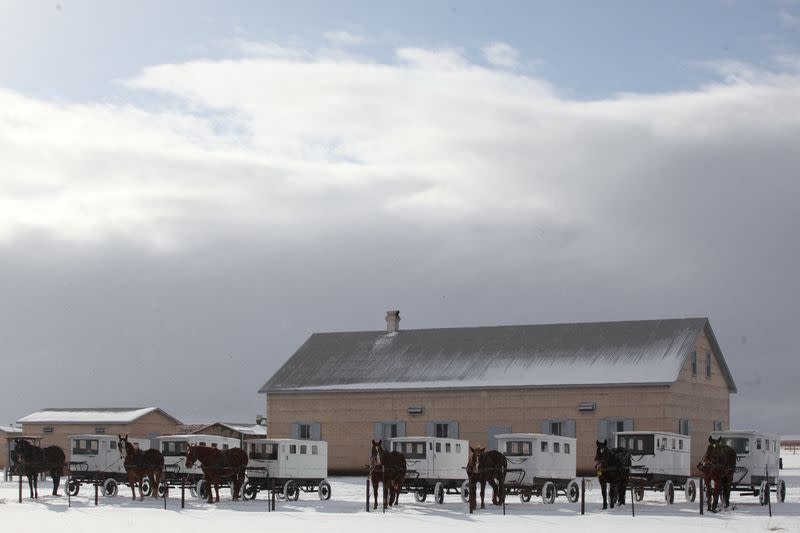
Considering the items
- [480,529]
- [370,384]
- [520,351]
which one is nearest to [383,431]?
[370,384]

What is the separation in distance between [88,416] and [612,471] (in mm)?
49359

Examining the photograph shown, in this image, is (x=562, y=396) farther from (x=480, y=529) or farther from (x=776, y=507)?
(x=480, y=529)

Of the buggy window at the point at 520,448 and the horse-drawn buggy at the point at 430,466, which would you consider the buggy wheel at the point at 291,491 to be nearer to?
the horse-drawn buggy at the point at 430,466

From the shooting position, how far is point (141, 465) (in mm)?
43875

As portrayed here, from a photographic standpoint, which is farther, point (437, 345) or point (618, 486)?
point (437, 345)

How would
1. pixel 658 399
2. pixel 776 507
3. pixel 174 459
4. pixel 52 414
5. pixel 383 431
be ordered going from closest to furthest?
pixel 776 507 < pixel 174 459 < pixel 658 399 < pixel 383 431 < pixel 52 414

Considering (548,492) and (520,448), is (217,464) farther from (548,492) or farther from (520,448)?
(548,492)

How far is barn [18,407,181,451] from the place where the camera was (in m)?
77.7

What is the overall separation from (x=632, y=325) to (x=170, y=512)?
35487mm

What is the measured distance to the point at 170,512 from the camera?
37031 mm

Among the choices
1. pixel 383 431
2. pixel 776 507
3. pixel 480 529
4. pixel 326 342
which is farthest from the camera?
pixel 326 342

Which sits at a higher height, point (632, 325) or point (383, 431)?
point (632, 325)

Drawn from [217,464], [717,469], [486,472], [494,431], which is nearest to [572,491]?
[486,472]

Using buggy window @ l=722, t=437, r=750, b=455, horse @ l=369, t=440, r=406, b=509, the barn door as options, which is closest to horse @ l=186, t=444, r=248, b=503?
horse @ l=369, t=440, r=406, b=509
